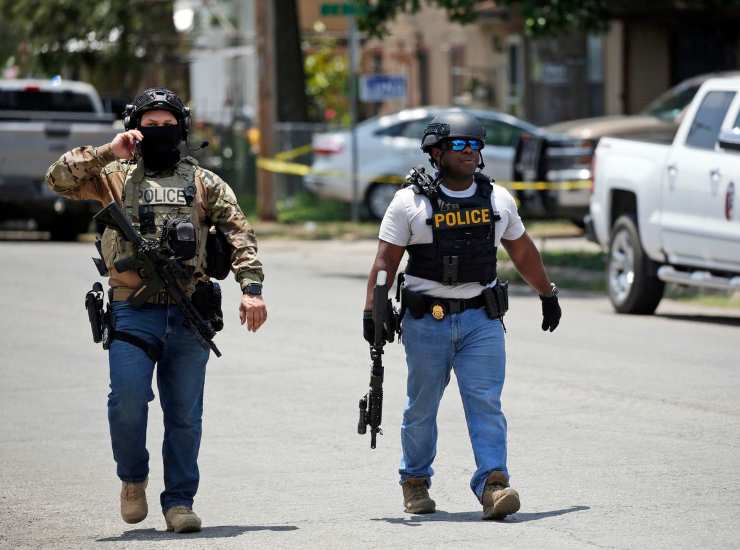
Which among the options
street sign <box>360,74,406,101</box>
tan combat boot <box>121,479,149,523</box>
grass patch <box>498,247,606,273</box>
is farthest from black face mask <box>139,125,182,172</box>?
street sign <box>360,74,406,101</box>

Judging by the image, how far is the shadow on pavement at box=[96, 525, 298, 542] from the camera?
6.79 m

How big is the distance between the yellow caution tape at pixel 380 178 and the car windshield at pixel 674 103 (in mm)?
1735

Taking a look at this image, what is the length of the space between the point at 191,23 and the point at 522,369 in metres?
31.8

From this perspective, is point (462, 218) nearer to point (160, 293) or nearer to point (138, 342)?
point (160, 293)

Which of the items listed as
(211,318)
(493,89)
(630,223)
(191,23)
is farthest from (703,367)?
A: (191,23)

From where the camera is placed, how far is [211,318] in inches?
273

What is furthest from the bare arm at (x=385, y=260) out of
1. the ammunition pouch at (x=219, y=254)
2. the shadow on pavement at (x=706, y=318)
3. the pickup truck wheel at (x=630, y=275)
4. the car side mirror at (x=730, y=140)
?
the pickup truck wheel at (x=630, y=275)

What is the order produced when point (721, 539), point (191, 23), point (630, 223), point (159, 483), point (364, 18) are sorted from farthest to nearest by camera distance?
point (191, 23)
point (364, 18)
point (630, 223)
point (159, 483)
point (721, 539)

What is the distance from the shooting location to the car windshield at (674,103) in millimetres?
23422

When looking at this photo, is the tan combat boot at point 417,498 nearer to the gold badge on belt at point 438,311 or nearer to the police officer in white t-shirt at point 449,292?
the police officer in white t-shirt at point 449,292

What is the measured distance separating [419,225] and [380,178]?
1928 cm

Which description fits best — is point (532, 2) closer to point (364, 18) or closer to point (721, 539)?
point (364, 18)

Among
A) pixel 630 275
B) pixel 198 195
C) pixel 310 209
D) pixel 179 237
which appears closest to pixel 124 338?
pixel 179 237

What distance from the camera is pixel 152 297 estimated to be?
684 cm
